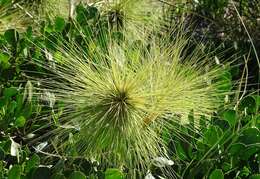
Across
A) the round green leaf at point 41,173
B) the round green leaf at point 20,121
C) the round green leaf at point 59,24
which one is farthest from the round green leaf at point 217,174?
the round green leaf at point 59,24

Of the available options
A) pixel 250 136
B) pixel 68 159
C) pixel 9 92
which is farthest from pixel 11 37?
pixel 250 136

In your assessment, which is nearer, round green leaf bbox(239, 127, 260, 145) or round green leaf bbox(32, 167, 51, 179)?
round green leaf bbox(32, 167, 51, 179)

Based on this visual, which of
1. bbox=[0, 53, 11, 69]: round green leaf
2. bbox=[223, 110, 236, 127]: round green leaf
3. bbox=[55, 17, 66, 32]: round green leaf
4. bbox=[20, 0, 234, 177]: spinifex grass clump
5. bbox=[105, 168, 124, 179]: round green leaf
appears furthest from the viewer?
bbox=[55, 17, 66, 32]: round green leaf

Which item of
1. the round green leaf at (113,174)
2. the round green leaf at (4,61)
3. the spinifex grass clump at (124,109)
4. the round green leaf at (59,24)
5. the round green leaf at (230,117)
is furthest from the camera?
the round green leaf at (59,24)

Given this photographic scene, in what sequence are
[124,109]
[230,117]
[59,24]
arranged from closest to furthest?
[124,109]
[230,117]
[59,24]

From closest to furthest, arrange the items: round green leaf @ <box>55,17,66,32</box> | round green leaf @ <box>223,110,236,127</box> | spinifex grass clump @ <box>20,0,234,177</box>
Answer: spinifex grass clump @ <box>20,0,234,177</box>
round green leaf @ <box>223,110,236,127</box>
round green leaf @ <box>55,17,66,32</box>

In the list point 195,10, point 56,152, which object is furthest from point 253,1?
point 56,152

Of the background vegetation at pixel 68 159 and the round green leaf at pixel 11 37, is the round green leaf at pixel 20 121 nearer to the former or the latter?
the background vegetation at pixel 68 159

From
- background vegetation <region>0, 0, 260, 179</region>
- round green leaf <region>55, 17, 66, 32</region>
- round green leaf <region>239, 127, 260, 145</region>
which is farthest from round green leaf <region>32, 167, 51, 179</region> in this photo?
round green leaf <region>55, 17, 66, 32</region>

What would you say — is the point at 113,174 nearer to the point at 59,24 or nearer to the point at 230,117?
the point at 230,117

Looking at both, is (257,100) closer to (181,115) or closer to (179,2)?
(181,115)

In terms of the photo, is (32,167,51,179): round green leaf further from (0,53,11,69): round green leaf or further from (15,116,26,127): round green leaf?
(0,53,11,69): round green leaf
